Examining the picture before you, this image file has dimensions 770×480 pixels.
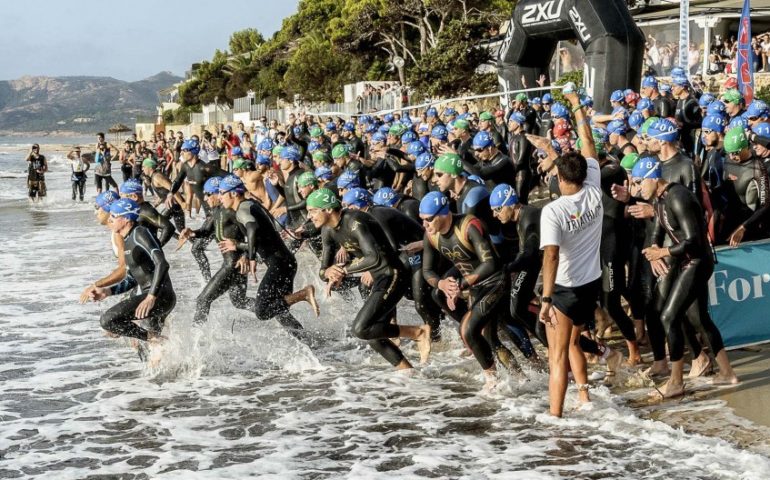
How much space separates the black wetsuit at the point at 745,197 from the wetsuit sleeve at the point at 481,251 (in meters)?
2.48

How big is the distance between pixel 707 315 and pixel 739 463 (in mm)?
1723

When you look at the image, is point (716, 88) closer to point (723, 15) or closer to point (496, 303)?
point (723, 15)

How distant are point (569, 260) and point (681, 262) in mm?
1118

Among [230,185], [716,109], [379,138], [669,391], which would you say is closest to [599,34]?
[379,138]

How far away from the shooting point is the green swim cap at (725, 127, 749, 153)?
8.16 meters

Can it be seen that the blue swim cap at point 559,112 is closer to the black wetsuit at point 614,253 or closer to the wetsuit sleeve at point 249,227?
the black wetsuit at point 614,253

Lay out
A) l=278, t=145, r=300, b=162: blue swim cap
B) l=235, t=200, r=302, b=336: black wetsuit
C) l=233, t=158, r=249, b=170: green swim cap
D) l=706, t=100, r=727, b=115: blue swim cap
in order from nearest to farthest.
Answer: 1. l=235, t=200, r=302, b=336: black wetsuit
2. l=706, t=100, r=727, b=115: blue swim cap
3. l=278, t=145, r=300, b=162: blue swim cap
4. l=233, t=158, r=249, b=170: green swim cap

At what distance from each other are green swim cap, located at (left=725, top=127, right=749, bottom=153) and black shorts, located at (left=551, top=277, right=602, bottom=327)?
8.73ft

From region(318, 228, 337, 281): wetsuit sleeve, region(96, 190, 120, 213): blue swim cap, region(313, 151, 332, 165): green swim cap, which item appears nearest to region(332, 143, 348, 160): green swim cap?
region(313, 151, 332, 165): green swim cap

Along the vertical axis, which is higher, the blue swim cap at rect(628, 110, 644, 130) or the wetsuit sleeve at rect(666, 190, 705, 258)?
the blue swim cap at rect(628, 110, 644, 130)

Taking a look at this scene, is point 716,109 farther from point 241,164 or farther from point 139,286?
point 139,286

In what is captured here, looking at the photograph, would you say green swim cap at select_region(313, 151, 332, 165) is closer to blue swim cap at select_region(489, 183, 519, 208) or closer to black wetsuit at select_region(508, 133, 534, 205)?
black wetsuit at select_region(508, 133, 534, 205)

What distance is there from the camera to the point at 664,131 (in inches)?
293

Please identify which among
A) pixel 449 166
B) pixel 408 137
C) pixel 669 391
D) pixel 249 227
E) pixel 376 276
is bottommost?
pixel 669 391
